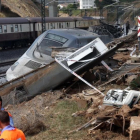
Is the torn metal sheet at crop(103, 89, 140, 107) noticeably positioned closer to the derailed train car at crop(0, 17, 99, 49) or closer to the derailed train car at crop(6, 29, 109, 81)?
the derailed train car at crop(6, 29, 109, 81)

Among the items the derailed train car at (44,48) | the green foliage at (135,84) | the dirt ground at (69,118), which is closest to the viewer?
the dirt ground at (69,118)

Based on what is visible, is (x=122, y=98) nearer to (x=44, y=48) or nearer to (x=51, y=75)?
(x=51, y=75)

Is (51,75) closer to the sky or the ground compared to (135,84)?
closer to the ground

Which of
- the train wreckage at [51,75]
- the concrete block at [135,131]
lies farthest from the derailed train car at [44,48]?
the concrete block at [135,131]

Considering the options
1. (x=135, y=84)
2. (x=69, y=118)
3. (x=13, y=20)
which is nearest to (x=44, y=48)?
(x=135, y=84)

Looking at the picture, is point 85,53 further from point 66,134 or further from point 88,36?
point 66,134

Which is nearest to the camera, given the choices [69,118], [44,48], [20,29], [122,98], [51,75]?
[122,98]

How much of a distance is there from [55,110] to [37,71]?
222 cm

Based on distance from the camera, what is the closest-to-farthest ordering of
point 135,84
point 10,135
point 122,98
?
1. point 10,135
2. point 122,98
3. point 135,84

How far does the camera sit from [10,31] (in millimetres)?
30438

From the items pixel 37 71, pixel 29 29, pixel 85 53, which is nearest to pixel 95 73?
pixel 85 53

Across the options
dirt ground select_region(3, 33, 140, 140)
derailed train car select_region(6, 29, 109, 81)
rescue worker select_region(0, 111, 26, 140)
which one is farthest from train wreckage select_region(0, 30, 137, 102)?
rescue worker select_region(0, 111, 26, 140)

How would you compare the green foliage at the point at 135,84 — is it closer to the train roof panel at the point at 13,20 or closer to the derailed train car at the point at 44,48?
the derailed train car at the point at 44,48

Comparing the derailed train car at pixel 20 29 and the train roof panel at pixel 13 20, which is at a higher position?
the train roof panel at pixel 13 20
